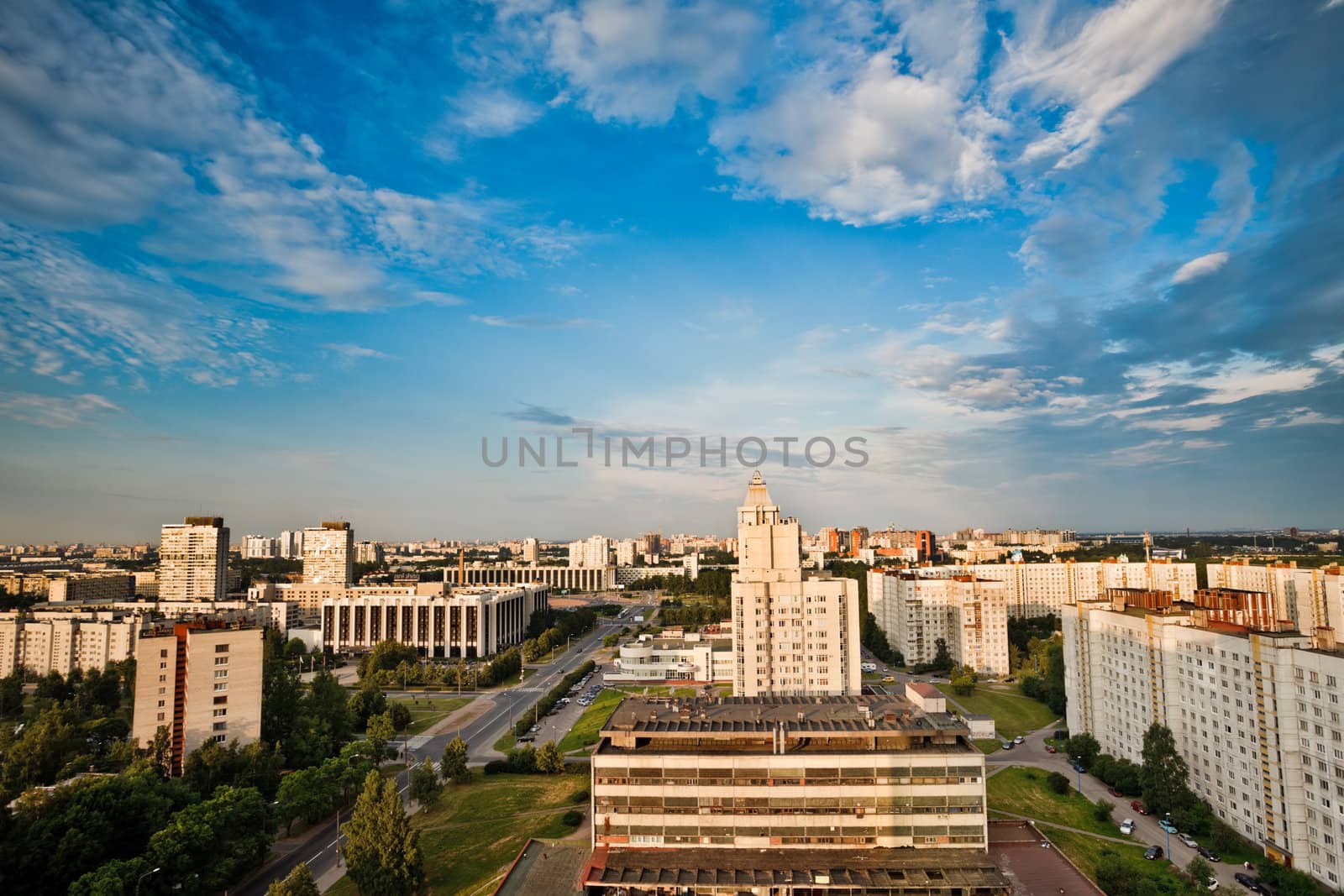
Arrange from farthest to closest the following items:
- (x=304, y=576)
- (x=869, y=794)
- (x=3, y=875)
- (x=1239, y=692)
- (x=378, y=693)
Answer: (x=304, y=576), (x=378, y=693), (x=1239, y=692), (x=869, y=794), (x=3, y=875)

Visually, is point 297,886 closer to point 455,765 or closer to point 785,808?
point 455,765

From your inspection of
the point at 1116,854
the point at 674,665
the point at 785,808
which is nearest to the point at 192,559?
the point at 674,665

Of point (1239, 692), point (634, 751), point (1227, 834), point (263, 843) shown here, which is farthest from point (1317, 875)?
point (263, 843)

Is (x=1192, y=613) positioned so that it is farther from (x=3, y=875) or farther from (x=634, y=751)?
(x=3, y=875)

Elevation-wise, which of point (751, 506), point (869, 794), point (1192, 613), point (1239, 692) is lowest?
point (869, 794)

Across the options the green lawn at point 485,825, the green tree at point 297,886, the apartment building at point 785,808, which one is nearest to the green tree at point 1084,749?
the apartment building at point 785,808
